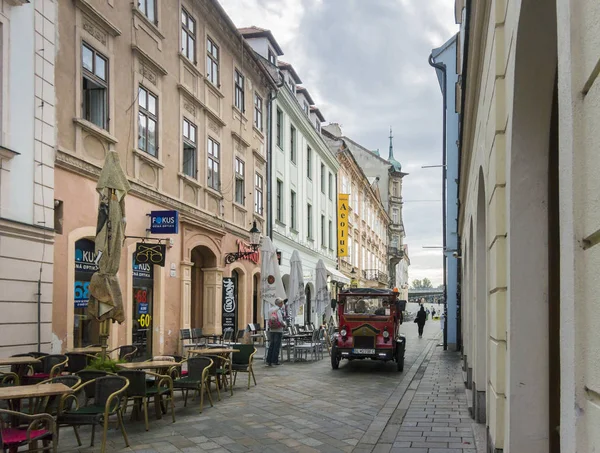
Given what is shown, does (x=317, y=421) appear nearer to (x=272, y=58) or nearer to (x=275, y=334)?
(x=275, y=334)

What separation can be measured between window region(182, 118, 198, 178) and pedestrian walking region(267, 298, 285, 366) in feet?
15.6

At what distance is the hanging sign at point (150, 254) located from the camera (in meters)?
14.9

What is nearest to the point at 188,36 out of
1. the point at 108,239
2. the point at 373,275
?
the point at 108,239

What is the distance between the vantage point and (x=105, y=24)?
13.8 metres

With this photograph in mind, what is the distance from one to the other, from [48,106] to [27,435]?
7.29m

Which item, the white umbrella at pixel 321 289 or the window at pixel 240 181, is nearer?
the window at pixel 240 181

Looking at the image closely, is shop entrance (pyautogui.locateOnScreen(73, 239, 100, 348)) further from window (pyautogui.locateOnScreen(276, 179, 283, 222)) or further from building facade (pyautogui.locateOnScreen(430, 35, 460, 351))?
window (pyautogui.locateOnScreen(276, 179, 283, 222))

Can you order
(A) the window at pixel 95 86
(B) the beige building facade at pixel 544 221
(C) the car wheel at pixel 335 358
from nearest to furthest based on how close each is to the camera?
(B) the beige building facade at pixel 544 221, (A) the window at pixel 95 86, (C) the car wheel at pixel 335 358

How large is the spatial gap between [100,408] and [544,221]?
17.4 feet

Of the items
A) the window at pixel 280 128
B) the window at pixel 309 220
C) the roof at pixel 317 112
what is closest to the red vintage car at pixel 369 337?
the window at pixel 280 128

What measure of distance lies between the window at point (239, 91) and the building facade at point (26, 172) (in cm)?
1104

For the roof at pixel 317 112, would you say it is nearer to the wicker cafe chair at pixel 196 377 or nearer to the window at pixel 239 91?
the window at pixel 239 91

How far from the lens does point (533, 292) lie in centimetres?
417

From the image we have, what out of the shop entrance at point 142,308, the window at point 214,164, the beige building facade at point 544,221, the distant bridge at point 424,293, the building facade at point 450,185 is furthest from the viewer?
the distant bridge at point 424,293
